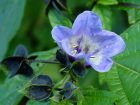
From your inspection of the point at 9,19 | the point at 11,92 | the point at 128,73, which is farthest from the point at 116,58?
the point at 9,19

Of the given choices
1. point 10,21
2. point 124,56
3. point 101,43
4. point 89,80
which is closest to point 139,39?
point 124,56

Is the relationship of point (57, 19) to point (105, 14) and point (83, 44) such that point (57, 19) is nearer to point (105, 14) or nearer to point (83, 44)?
point (105, 14)

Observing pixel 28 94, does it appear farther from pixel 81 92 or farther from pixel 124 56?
pixel 124 56

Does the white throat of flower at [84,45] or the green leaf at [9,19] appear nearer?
the white throat of flower at [84,45]

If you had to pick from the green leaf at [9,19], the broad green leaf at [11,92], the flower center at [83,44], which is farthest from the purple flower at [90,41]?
the green leaf at [9,19]

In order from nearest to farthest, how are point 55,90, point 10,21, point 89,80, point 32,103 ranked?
point 55,90
point 32,103
point 10,21
point 89,80

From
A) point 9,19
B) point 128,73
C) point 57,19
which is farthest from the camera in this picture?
point 9,19

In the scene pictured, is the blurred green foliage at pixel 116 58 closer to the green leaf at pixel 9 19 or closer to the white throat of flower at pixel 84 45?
the green leaf at pixel 9 19
